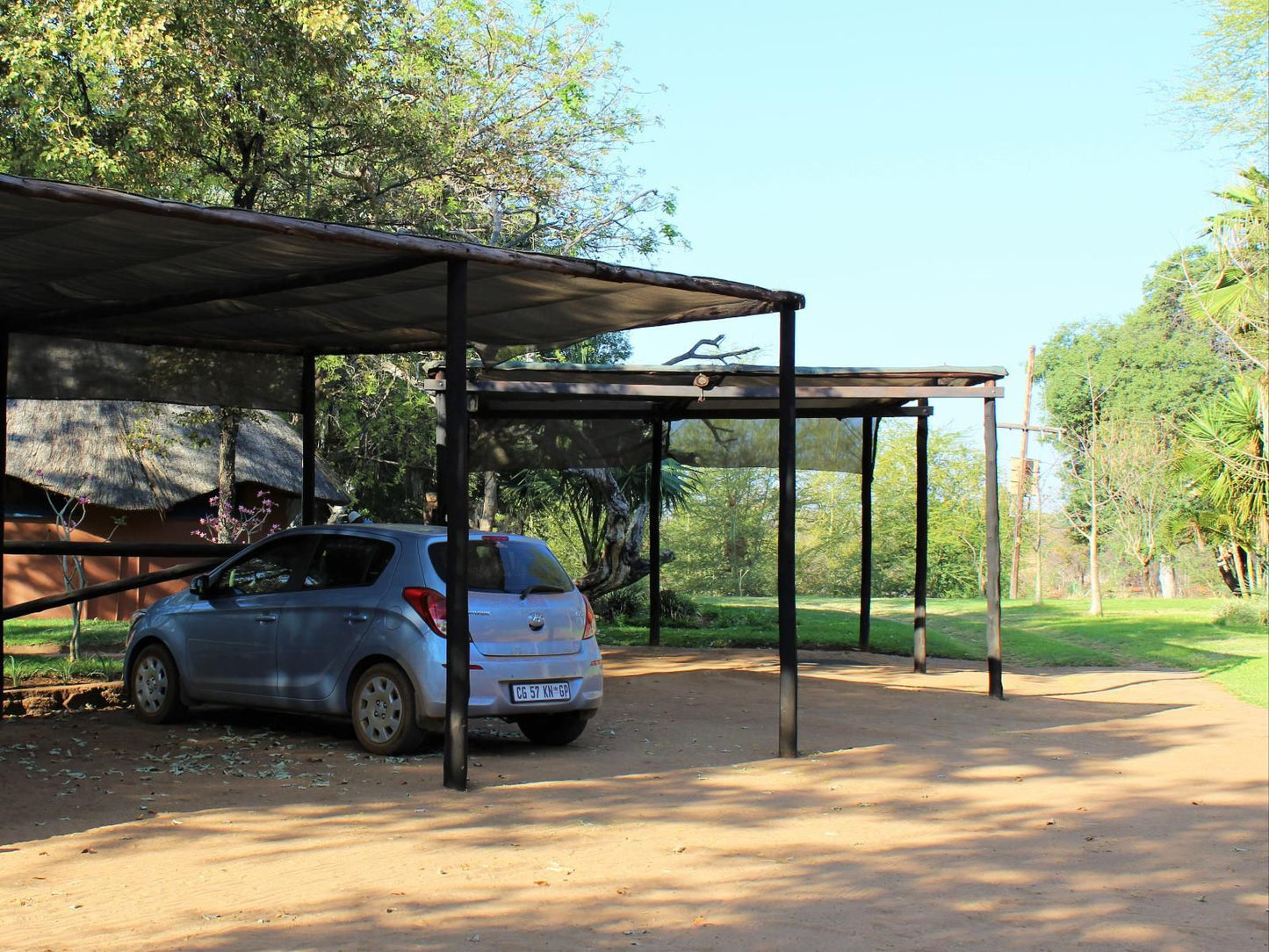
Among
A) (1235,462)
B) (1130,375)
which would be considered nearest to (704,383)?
(1235,462)

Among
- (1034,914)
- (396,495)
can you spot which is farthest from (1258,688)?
(396,495)

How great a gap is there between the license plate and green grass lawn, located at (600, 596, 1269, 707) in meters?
8.79

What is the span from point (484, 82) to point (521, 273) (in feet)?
42.4

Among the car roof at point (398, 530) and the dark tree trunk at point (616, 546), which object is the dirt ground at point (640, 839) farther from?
the dark tree trunk at point (616, 546)

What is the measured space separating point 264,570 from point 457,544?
2.38 metres

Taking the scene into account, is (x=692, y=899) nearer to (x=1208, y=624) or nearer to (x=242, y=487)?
(x=242, y=487)

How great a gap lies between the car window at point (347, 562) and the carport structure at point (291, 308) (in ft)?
3.78

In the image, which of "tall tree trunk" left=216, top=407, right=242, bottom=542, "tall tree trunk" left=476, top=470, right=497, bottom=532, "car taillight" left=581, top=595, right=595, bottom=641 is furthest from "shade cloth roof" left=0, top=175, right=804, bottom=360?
"tall tree trunk" left=476, top=470, right=497, bottom=532

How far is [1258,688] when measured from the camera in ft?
50.4

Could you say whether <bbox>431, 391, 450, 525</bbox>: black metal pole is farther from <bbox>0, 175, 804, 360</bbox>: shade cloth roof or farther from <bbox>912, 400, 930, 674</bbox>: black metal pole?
<bbox>912, 400, 930, 674</bbox>: black metal pole

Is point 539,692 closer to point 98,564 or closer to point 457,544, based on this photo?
point 457,544

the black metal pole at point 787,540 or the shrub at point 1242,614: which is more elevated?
the black metal pole at point 787,540

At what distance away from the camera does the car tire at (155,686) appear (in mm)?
9891

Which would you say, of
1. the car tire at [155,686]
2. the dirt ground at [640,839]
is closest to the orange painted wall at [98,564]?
the car tire at [155,686]
